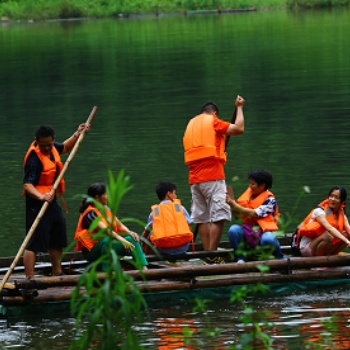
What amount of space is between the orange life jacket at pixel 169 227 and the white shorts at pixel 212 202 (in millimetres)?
502

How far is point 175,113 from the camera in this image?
24.7 metres

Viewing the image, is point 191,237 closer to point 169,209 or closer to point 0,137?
point 169,209

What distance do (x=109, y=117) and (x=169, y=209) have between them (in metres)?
14.2

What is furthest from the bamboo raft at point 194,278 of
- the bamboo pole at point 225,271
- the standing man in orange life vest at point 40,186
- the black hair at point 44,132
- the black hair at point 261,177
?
the black hair at point 44,132

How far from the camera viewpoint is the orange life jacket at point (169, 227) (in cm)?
1064

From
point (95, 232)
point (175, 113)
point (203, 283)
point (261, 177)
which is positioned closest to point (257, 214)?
point (261, 177)

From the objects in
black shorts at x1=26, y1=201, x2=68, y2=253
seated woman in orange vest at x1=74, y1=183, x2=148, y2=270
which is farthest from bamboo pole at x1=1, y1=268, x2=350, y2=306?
black shorts at x1=26, y1=201, x2=68, y2=253

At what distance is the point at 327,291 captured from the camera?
Result: 1034cm

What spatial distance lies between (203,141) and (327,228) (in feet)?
5.27

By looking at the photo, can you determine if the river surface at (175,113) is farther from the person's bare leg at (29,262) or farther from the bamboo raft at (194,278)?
the person's bare leg at (29,262)

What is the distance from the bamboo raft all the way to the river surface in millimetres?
183

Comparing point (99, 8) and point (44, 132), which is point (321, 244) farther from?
point (99, 8)

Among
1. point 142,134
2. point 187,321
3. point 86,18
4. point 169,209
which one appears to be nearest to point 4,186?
point 142,134

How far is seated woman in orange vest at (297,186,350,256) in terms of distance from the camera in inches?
407
